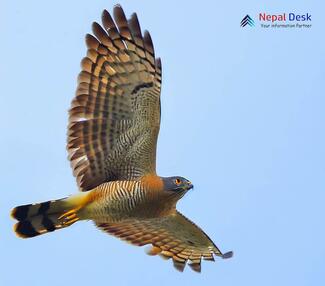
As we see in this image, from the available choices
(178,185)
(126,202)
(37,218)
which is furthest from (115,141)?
(37,218)

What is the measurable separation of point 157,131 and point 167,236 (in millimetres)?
2256

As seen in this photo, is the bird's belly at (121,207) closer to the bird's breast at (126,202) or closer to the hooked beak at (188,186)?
the bird's breast at (126,202)

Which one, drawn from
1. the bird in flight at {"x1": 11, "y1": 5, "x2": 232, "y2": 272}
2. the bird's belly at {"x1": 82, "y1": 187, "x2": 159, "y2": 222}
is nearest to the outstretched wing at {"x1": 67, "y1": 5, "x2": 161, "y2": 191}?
the bird in flight at {"x1": 11, "y1": 5, "x2": 232, "y2": 272}

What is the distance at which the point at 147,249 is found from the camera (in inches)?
663

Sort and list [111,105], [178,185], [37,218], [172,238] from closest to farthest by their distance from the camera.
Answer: [178,185] → [37,218] → [111,105] → [172,238]

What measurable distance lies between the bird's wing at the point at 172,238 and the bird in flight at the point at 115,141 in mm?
318

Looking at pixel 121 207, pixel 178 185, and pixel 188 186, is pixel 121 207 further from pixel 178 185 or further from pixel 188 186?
pixel 188 186

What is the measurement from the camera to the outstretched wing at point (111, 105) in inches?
620

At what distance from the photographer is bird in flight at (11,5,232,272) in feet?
51.1

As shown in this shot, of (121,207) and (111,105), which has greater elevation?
(111,105)

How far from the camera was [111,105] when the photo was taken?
16.0 m

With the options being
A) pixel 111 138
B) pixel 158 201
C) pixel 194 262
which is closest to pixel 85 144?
pixel 111 138

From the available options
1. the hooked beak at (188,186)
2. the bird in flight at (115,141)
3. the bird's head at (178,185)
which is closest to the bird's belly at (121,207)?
the bird in flight at (115,141)

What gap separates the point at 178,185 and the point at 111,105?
1728 millimetres
